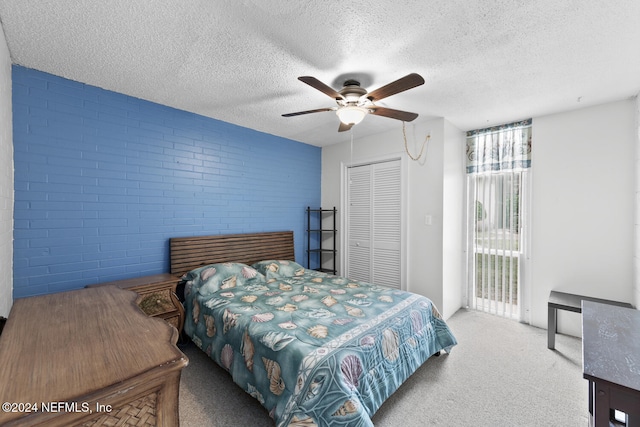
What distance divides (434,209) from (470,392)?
76.1 inches

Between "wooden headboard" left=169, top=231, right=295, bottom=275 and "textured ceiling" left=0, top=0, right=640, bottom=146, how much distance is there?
1579 millimetres

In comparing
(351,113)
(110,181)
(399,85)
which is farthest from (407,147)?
(110,181)

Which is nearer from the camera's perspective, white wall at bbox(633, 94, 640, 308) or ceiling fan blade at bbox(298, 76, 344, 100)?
ceiling fan blade at bbox(298, 76, 344, 100)

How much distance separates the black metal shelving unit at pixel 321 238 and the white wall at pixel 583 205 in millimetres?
2704

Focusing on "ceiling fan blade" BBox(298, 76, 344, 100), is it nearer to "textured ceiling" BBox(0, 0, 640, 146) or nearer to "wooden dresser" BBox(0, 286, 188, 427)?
"textured ceiling" BBox(0, 0, 640, 146)

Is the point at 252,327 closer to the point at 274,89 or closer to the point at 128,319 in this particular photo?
the point at 128,319

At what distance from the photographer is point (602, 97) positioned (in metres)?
2.62

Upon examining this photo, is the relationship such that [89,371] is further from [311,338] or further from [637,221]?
[637,221]

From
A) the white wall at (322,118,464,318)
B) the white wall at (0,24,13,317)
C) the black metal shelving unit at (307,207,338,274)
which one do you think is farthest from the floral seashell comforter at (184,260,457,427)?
the black metal shelving unit at (307,207,338,274)

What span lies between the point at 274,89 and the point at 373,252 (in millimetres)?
2636

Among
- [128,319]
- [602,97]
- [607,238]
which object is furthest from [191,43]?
[607,238]

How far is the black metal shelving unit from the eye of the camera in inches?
175

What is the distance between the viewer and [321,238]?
183 inches

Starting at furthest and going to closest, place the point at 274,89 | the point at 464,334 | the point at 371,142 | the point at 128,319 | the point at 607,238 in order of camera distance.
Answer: the point at 371,142, the point at 464,334, the point at 607,238, the point at 274,89, the point at 128,319
